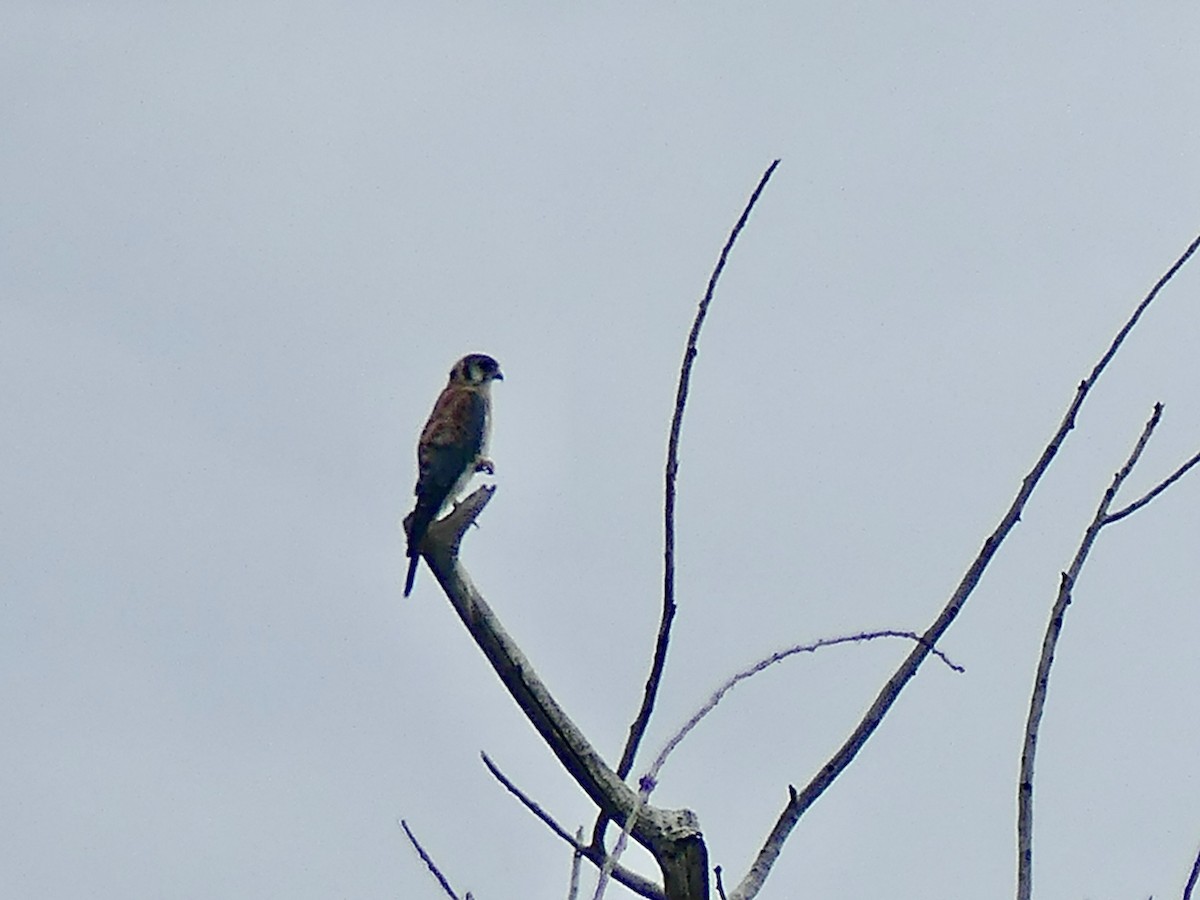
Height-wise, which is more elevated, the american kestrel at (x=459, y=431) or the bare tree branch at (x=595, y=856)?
the american kestrel at (x=459, y=431)

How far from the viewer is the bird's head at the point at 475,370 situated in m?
8.93

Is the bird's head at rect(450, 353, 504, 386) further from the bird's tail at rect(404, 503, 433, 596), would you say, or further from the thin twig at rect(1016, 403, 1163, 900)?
the thin twig at rect(1016, 403, 1163, 900)

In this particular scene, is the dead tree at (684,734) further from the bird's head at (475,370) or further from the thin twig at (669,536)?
the bird's head at (475,370)

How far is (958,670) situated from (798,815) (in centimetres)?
46

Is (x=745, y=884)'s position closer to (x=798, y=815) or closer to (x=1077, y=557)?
(x=798, y=815)

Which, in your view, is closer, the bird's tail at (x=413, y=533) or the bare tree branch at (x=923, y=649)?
the bare tree branch at (x=923, y=649)

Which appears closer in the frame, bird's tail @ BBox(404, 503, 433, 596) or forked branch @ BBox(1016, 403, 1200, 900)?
forked branch @ BBox(1016, 403, 1200, 900)

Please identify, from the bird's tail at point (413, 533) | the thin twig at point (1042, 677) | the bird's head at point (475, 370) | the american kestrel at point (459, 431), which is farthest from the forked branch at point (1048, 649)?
the bird's head at point (475, 370)

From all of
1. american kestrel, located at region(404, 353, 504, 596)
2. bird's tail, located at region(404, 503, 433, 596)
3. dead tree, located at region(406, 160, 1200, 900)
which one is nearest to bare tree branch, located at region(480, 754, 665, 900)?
dead tree, located at region(406, 160, 1200, 900)

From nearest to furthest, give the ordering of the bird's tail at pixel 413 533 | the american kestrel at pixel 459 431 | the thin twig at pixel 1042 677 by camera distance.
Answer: the thin twig at pixel 1042 677 < the bird's tail at pixel 413 533 < the american kestrel at pixel 459 431

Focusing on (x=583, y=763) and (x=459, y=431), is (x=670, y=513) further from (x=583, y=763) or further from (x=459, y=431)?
(x=459, y=431)

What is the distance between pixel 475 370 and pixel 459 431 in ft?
2.45

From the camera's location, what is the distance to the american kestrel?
25.0 ft

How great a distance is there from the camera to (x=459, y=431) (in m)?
8.27
